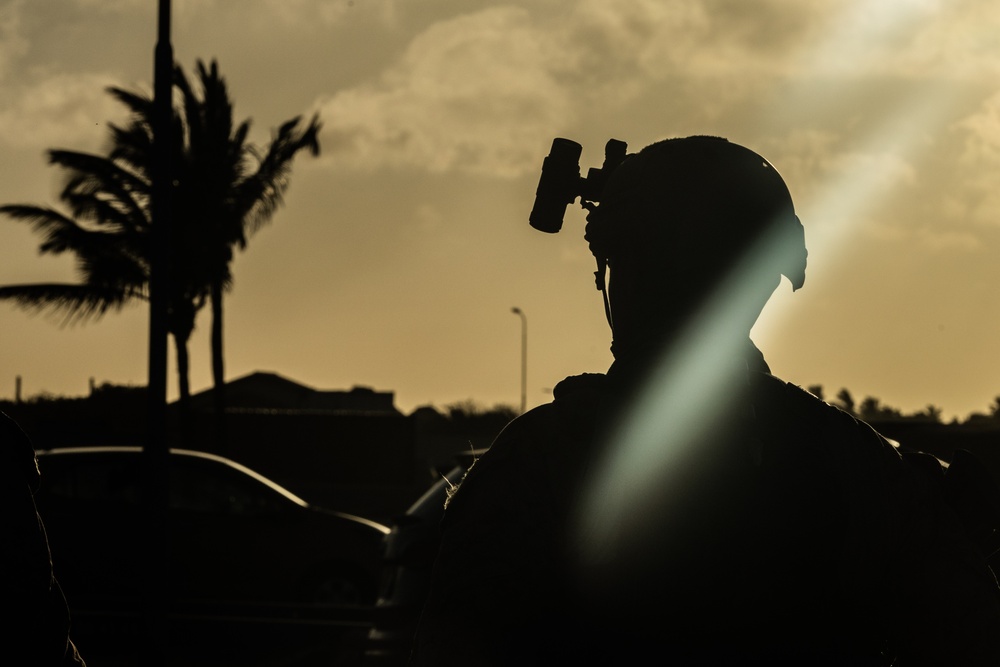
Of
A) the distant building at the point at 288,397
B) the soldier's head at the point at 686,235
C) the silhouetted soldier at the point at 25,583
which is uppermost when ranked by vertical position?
the distant building at the point at 288,397

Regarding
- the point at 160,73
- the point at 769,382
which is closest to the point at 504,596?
the point at 769,382

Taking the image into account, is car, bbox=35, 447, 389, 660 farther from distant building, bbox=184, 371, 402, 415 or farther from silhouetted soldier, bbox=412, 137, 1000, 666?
distant building, bbox=184, 371, 402, 415

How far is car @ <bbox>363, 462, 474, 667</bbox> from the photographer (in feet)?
26.7

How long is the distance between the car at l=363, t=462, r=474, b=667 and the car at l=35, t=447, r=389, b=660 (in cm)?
547

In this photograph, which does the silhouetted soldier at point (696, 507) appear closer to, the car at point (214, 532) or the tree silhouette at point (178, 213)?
the car at point (214, 532)

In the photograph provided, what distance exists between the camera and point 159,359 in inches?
420

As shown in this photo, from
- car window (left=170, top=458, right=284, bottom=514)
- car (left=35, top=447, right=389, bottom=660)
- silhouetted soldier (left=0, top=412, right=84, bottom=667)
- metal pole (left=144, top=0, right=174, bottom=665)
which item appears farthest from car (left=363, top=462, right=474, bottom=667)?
car window (left=170, top=458, right=284, bottom=514)

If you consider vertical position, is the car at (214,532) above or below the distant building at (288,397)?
below

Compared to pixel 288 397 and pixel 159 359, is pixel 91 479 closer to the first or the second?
pixel 159 359

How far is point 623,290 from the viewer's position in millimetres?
1652

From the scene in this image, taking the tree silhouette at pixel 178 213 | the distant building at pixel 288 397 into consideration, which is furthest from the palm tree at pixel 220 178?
the distant building at pixel 288 397

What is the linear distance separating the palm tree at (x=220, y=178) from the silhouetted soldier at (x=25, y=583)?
25.2 metres

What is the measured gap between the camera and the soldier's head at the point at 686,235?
162cm

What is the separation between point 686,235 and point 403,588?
7075 mm
